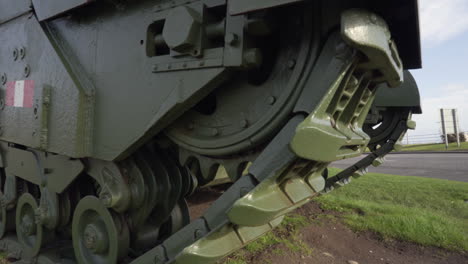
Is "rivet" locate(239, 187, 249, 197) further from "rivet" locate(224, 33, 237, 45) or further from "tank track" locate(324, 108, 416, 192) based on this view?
"tank track" locate(324, 108, 416, 192)

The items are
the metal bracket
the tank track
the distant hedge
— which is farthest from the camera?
the distant hedge

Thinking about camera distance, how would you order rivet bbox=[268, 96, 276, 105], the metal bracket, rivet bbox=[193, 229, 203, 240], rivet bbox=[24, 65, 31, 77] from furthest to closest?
1. rivet bbox=[24, 65, 31, 77]
2. rivet bbox=[268, 96, 276, 105]
3. rivet bbox=[193, 229, 203, 240]
4. the metal bracket

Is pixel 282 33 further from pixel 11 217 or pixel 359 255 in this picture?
pixel 11 217

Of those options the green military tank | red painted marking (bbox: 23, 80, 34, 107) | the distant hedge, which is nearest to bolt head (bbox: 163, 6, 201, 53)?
the green military tank

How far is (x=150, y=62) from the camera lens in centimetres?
220

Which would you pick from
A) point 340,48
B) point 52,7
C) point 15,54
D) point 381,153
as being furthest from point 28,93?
point 381,153

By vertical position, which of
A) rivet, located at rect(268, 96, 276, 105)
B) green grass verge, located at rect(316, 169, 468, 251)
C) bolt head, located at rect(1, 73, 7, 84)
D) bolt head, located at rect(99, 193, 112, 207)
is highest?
bolt head, located at rect(1, 73, 7, 84)

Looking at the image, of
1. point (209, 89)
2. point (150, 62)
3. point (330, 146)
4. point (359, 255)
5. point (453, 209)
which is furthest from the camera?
point (453, 209)

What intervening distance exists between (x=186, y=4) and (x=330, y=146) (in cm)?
123

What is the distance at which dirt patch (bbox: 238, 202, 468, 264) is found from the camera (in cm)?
321

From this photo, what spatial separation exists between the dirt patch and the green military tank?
69cm

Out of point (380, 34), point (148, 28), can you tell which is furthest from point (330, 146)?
point (148, 28)

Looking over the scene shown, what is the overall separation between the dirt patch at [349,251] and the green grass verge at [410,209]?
163 millimetres

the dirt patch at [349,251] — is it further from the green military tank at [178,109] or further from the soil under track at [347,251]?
the green military tank at [178,109]
